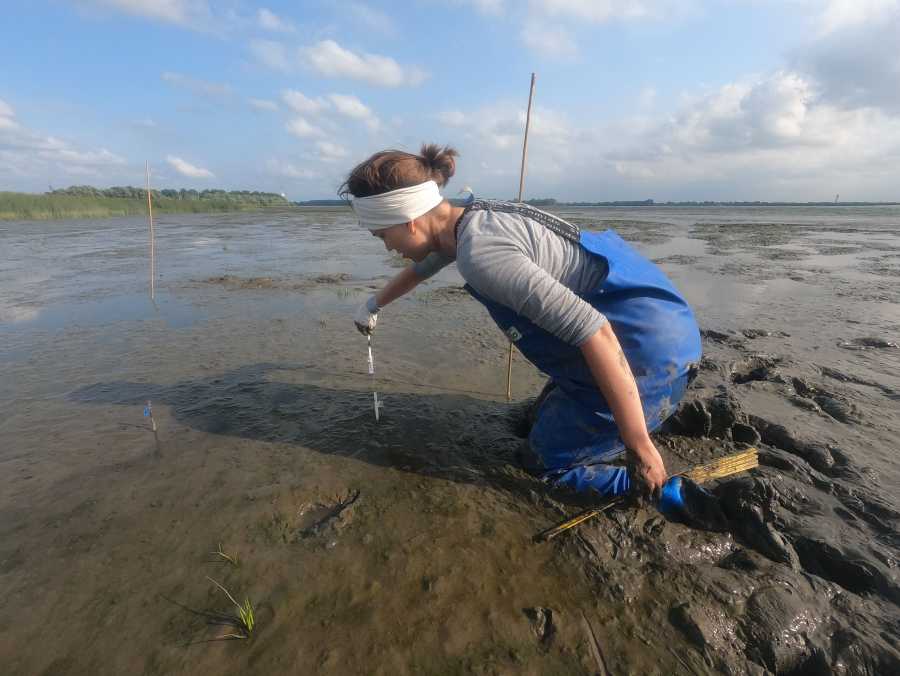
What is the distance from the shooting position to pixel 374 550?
7.37 ft

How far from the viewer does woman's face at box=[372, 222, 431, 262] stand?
7.58ft

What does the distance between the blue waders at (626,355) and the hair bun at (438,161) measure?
0.66 m

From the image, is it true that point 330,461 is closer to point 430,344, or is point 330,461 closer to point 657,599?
point 657,599

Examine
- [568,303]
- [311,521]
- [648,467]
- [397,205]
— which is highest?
[397,205]

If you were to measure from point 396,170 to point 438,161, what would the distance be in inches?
11.6

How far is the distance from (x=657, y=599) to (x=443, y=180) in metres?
2.34

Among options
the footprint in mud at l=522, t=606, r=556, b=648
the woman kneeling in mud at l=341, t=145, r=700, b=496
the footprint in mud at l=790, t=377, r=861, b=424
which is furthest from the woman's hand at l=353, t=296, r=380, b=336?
the footprint in mud at l=790, t=377, r=861, b=424

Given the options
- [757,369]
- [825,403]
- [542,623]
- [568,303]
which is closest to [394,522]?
[542,623]

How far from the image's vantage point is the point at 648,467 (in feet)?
6.75

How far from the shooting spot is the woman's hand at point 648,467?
2.05 meters

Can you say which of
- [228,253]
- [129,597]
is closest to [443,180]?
[129,597]

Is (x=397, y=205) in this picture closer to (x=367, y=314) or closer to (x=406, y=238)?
(x=406, y=238)

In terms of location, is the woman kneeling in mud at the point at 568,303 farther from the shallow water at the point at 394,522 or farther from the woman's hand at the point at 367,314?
the woman's hand at the point at 367,314

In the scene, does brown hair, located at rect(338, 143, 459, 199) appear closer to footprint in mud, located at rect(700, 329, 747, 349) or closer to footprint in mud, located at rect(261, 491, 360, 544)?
footprint in mud, located at rect(261, 491, 360, 544)
